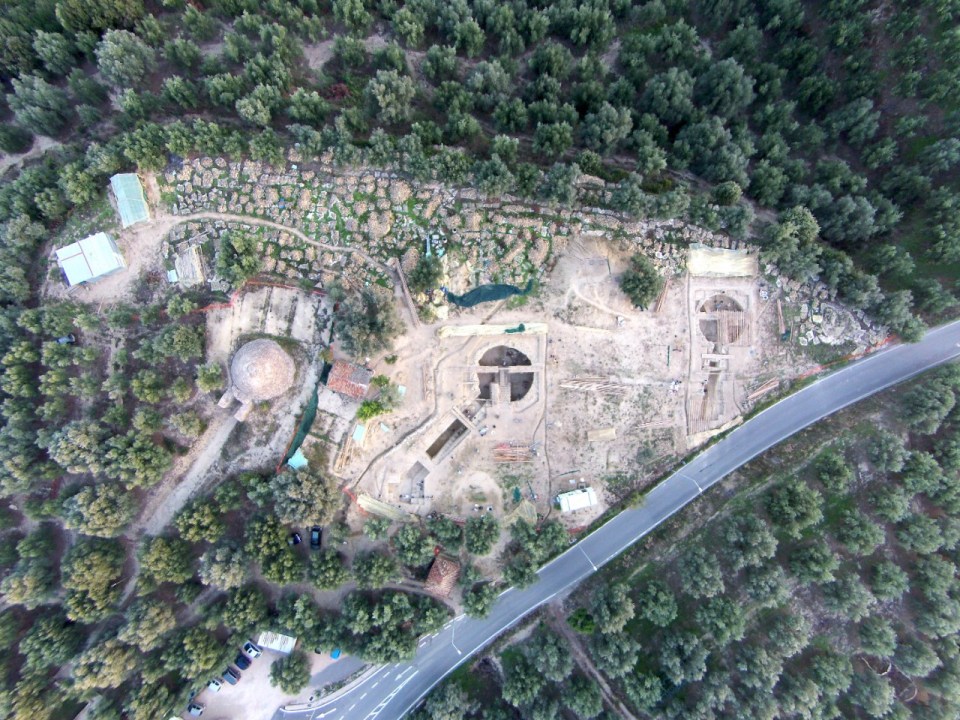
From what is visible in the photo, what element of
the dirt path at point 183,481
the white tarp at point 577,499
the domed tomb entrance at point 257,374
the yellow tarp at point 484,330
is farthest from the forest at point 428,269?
the yellow tarp at point 484,330

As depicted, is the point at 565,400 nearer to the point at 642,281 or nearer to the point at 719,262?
the point at 642,281

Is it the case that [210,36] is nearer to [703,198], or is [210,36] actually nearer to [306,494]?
[306,494]

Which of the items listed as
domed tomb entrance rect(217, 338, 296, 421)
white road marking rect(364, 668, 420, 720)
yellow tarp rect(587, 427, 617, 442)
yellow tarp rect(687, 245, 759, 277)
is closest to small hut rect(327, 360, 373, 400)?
domed tomb entrance rect(217, 338, 296, 421)

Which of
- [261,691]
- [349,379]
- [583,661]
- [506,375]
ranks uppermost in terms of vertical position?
[349,379]

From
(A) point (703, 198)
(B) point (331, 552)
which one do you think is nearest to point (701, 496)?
(A) point (703, 198)

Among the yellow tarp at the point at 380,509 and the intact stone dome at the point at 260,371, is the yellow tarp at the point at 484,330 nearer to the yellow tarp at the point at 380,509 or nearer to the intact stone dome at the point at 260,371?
the intact stone dome at the point at 260,371

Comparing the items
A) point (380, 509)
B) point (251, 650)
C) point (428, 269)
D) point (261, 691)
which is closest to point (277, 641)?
point (251, 650)
